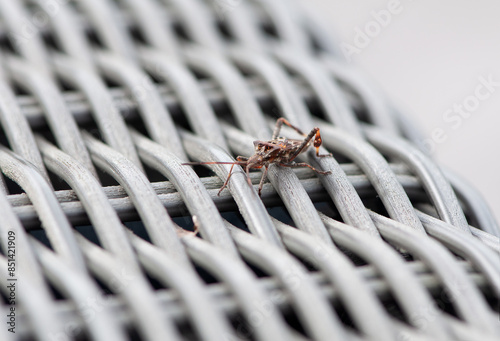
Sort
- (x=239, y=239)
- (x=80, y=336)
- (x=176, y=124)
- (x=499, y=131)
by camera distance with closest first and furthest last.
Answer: (x=80, y=336) → (x=239, y=239) → (x=176, y=124) → (x=499, y=131)

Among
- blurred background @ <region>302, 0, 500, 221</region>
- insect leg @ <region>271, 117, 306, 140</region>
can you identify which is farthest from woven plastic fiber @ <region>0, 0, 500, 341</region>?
blurred background @ <region>302, 0, 500, 221</region>

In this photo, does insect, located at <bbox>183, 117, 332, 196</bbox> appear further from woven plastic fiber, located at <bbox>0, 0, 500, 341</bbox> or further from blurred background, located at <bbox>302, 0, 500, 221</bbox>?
blurred background, located at <bbox>302, 0, 500, 221</bbox>

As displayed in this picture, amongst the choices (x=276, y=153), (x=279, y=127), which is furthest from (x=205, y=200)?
(x=279, y=127)

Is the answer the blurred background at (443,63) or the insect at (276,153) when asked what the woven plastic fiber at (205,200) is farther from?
the blurred background at (443,63)

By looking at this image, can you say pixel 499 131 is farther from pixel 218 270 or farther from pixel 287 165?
pixel 218 270

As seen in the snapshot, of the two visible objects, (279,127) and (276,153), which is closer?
(276,153)

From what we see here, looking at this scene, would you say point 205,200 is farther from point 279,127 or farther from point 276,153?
point 279,127

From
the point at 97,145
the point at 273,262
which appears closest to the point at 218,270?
the point at 273,262
